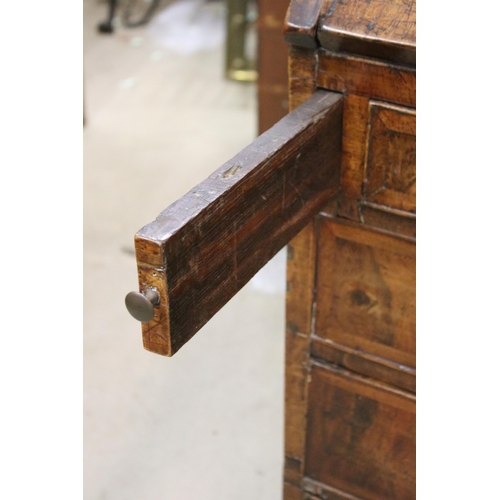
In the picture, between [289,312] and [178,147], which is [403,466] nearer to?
[289,312]

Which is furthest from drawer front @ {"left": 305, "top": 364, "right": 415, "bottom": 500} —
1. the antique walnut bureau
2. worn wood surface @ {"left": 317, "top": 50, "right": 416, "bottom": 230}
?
worn wood surface @ {"left": 317, "top": 50, "right": 416, "bottom": 230}

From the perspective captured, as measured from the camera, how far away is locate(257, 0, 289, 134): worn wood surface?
2234 millimetres

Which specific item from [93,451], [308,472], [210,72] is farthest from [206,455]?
[210,72]

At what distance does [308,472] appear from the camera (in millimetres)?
1182

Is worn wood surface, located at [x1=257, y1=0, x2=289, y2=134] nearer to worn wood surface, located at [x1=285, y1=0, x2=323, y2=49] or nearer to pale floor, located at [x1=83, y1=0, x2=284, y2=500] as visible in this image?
pale floor, located at [x1=83, y1=0, x2=284, y2=500]

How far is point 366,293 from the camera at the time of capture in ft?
3.15

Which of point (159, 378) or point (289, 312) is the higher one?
point (289, 312)

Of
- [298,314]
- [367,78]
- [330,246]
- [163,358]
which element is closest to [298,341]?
[298,314]

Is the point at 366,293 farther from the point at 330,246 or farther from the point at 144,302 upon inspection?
the point at 144,302

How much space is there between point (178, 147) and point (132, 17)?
4.40 ft

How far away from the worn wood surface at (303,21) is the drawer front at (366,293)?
22 cm

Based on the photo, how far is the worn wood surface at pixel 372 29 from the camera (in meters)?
0.75

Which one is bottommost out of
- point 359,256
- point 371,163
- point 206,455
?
point 206,455
